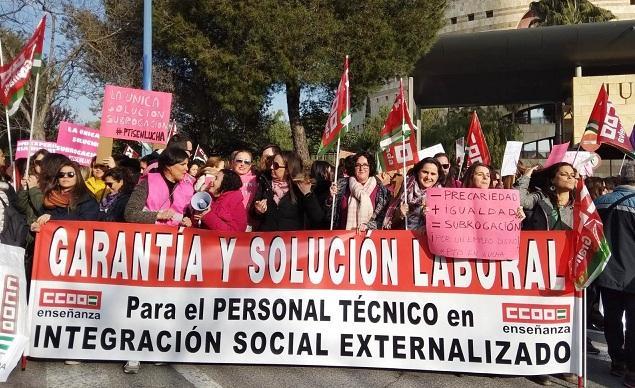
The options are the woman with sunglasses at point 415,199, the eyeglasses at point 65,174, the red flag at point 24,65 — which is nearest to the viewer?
the eyeglasses at point 65,174

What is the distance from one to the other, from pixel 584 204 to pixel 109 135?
6147mm

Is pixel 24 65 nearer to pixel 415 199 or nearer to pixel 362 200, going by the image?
pixel 362 200

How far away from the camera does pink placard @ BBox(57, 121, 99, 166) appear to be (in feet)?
27.1

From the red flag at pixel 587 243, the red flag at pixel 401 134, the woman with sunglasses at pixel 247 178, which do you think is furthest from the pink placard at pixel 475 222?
the woman with sunglasses at pixel 247 178

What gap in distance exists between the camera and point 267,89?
72.2ft

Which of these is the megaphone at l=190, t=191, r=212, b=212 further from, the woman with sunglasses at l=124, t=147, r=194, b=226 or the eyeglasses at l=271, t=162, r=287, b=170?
the eyeglasses at l=271, t=162, r=287, b=170

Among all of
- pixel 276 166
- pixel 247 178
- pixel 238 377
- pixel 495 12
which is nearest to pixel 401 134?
pixel 276 166

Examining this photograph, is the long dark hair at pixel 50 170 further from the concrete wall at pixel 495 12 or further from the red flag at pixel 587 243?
the concrete wall at pixel 495 12

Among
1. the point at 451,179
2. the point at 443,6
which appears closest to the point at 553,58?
the point at 443,6

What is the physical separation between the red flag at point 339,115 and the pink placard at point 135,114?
139 inches

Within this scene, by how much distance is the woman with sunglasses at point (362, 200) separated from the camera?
570cm

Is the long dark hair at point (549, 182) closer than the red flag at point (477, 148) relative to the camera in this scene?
Yes

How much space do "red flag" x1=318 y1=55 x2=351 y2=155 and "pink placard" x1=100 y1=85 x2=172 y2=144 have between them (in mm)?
3532

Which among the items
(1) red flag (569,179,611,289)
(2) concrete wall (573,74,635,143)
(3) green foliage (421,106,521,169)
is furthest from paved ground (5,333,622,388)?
(3) green foliage (421,106,521,169)
